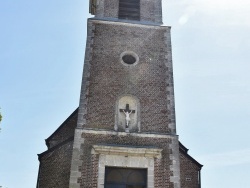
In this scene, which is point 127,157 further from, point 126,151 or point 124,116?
point 124,116

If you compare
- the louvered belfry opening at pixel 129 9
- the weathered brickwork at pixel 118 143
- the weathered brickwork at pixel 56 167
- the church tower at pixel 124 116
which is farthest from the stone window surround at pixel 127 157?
the louvered belfry opening at pixel 129 9

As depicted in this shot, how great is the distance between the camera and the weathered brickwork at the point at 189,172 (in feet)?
49.6

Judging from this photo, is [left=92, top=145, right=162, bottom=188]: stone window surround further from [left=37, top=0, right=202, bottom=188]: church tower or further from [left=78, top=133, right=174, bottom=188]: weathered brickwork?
[left=78, top=133, right=174, bottom=188]: weathered brickwork

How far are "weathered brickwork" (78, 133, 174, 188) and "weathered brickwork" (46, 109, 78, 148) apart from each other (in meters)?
4.30

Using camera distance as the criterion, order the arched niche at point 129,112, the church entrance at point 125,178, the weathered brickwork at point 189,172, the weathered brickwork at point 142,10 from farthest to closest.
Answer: the weathered brickwork at point 142,10 < the weathered brickwork at point 189,172 < the arched niche at point 129,112 < the church entrance at point 125,178

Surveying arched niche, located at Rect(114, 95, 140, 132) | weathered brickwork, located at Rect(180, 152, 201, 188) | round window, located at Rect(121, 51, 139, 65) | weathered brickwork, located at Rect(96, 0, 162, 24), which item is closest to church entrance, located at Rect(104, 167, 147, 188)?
arched niche, located at Rect(114, 95, 140, 132)

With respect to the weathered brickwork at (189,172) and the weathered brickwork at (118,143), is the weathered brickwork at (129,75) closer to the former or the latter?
the weathered brickwork at (118,143)

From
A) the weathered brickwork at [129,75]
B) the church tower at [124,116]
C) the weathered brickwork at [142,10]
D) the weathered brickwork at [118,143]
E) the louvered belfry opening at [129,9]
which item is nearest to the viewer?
the weathered brickwork at [118,143]

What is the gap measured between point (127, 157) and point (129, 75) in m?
3.68

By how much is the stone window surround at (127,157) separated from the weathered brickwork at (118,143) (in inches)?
8.3

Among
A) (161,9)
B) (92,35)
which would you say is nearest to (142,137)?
(92,35)

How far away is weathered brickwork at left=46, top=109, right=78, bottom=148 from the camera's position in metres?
16.9

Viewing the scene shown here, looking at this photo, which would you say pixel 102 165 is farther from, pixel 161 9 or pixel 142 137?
pixel 161 9

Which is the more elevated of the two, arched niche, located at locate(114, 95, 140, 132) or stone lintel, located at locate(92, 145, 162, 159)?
arched niche, located at locate(114, 95, 140, 132)
